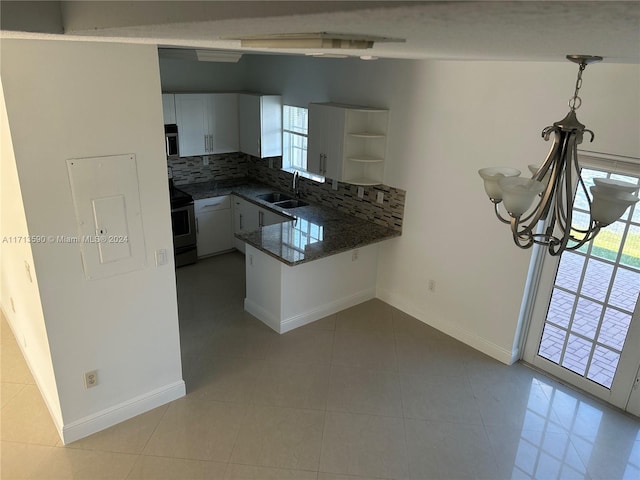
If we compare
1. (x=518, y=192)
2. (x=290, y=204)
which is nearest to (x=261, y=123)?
(x=290, y=204)

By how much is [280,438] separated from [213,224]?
132 inches

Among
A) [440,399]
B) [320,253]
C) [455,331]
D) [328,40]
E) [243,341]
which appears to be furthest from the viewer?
[455,331]

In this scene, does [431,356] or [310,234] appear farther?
[310,234]

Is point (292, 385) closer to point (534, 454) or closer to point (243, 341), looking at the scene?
point (243, 341)

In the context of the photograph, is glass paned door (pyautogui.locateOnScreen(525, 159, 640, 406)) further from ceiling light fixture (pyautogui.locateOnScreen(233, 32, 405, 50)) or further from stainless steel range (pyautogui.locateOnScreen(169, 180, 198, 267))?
stainless steel range (pyautogui.locateOnScreen(169, 180, 198, 267))

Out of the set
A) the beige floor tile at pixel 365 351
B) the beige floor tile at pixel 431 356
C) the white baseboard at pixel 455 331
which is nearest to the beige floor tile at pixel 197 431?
the beige floor tile at pixel 365 351

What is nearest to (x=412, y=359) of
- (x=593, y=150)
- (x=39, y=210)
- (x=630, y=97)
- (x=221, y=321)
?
(x=221, y=321)

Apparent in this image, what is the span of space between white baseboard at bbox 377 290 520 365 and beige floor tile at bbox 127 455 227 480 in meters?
2.48

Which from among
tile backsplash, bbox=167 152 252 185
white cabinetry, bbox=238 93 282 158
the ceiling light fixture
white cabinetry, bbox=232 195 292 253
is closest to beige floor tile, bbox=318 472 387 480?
the ceiling light fixture

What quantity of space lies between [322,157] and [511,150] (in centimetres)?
201

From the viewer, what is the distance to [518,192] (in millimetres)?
1758

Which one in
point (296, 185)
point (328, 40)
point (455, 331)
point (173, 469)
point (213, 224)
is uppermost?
point (328, 40)

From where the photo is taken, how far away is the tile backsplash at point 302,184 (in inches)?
187

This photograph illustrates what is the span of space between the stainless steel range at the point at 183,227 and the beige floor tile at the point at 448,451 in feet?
11.3
